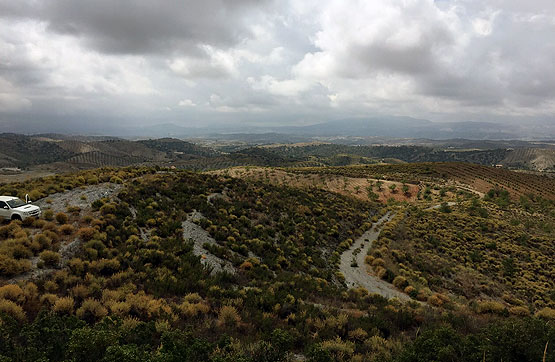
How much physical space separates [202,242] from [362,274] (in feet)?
44.9

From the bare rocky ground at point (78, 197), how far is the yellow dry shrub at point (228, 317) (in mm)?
14515

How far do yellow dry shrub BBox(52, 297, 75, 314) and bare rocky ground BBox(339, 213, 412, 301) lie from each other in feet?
54.2

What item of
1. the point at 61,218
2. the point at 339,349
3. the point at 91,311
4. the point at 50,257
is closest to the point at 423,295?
the point at 339,349

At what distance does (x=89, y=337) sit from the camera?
667cm

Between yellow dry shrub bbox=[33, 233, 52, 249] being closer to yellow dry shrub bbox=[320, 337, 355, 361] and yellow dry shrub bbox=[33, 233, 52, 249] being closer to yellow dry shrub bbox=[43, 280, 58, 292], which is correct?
yellow dry shrub bbox=[43, 280, 58, 292]

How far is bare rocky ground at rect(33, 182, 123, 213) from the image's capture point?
18.2m

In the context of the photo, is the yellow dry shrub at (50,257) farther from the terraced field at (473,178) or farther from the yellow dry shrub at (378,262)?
the terraced field at (473,178)

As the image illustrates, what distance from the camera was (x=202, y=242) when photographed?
1823 centimetres

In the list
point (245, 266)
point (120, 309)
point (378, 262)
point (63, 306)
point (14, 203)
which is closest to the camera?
point (63, 306)

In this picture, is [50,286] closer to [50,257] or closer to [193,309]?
[50,257]

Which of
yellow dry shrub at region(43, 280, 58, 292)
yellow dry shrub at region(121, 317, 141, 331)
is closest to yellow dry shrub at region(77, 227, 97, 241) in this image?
yellow dry shrub at region(43, 280, 58, 292)

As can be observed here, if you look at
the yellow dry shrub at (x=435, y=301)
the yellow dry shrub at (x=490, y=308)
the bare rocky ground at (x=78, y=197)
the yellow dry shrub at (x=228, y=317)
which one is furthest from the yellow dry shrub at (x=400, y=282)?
the bare rocky ground at (x=78, y=197)

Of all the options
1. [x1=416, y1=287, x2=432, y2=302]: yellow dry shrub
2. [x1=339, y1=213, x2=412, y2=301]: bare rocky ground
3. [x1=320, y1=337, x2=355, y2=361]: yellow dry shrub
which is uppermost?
[x1=320, y1=337, x2=355, y2=361]: yellow dry shrub

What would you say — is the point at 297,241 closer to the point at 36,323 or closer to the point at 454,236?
the point at 36,323
